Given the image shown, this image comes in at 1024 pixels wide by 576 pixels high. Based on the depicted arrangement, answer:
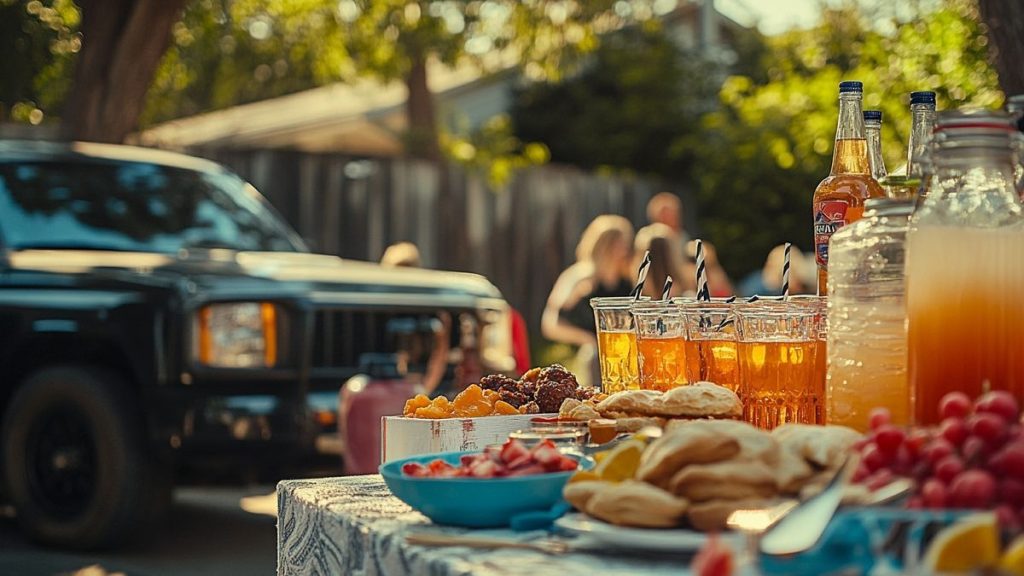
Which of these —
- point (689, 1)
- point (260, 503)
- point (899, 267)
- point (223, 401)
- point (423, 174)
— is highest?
point (689, 1)

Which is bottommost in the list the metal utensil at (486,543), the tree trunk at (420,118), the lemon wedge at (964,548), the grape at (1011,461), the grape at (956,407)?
the metal utensil at (486,543)

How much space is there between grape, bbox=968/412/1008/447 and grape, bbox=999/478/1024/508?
0.26ft

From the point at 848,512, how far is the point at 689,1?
29.3m

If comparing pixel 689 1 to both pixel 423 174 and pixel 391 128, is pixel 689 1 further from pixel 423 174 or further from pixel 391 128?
pixel 423 174

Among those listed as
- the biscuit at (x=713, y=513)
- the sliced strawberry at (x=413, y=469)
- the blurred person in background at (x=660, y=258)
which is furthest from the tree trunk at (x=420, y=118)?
the biscuit at (x=713, y=513)

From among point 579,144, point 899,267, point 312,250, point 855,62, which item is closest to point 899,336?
point 899,267

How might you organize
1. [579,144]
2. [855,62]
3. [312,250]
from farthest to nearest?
[579,144] < [855,62] < [312,250]

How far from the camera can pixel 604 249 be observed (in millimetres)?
9047

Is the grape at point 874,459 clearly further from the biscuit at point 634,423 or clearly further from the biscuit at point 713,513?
the biscuit at point 634,423

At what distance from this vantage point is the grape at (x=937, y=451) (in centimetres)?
165

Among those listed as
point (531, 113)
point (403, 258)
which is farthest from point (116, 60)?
point (531, 113)

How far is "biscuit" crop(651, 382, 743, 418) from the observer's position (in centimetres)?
228

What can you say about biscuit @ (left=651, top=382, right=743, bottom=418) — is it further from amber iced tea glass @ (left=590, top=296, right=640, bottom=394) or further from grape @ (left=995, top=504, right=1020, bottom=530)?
grape @ (left=995, top=504, right=1020, bottom=530)

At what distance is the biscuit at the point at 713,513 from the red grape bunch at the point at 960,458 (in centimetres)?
15
